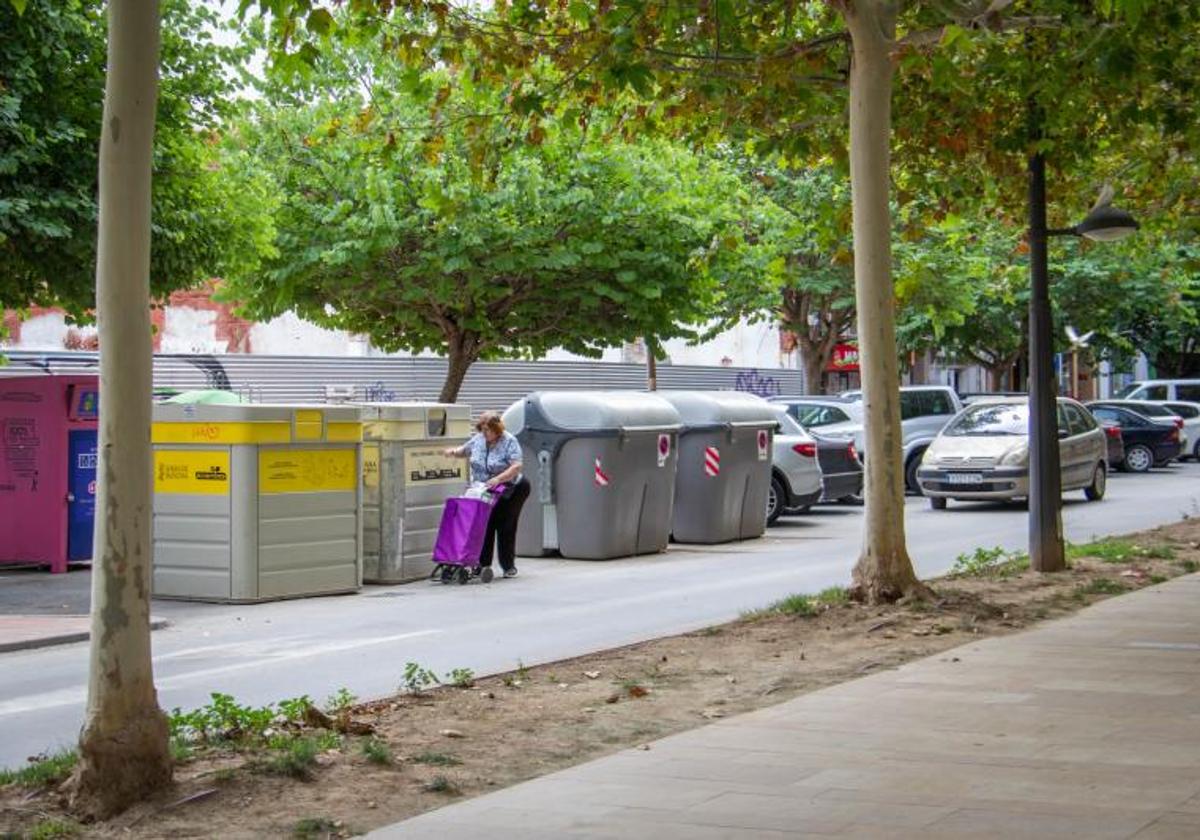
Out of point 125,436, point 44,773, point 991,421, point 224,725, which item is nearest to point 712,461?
point 991,421

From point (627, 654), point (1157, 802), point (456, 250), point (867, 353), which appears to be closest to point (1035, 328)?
point (867, 353)

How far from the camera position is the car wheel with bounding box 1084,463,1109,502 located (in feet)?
84.5

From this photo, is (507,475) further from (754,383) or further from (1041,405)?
(754,383)

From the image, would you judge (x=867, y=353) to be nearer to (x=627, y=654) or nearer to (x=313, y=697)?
(x=627, y=654)

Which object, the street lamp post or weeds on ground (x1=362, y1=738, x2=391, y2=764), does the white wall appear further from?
weeds on ground (x1=362, y1=738, x2=391, y2=764)

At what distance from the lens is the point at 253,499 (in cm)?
1387

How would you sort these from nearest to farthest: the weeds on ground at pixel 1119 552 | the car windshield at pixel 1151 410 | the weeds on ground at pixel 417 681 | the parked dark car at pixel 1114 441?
1. the weeds on ground at pixel 417 681
2. the weeds on ground at pixel 1119 552
3. the parked dark car at pixel 1114 441
4. the car windshield at pixel 1151 410

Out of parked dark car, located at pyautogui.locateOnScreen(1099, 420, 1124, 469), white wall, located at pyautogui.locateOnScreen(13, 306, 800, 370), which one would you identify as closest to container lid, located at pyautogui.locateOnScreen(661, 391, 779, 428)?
parked dark car, located at pyautogui.locateOnScreen(1099, 420, 1124, 469)

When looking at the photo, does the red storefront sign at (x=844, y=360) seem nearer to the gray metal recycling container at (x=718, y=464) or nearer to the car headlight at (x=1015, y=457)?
the car headlight at (x=1015, y=457)

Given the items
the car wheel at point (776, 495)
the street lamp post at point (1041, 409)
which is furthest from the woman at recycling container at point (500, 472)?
the car wheel at point (776, 495)

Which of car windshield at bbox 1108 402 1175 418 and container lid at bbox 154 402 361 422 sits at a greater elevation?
car windshield at bbox 1108 402 1175 418

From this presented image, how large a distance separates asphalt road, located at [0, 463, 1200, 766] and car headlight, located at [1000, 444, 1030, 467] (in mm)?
3007

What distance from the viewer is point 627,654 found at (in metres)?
10.5

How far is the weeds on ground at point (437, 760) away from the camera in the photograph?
279 inches
